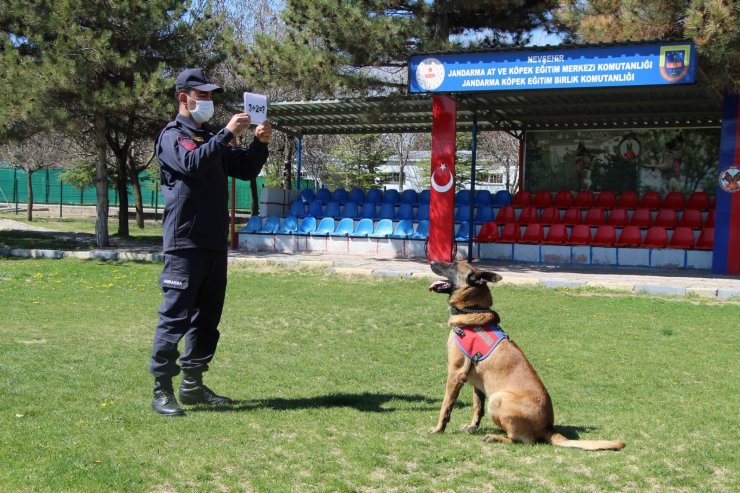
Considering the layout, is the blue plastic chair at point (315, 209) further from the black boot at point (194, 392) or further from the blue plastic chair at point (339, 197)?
the black boot at point (194, 392)

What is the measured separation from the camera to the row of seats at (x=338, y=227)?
68.3 feet

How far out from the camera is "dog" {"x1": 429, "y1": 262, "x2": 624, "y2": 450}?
4770 millimetres

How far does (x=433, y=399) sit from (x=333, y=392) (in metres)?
0.88

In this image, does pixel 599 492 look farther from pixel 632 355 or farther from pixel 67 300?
pixel 67 300

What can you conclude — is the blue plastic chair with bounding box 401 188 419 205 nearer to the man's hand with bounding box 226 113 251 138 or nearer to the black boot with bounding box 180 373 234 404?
the black boot with bounding box 180 373 234 404

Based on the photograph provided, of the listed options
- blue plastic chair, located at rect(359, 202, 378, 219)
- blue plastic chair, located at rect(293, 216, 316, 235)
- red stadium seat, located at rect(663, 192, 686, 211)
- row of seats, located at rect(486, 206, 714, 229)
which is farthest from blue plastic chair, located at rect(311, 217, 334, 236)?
red stadium seat, located at rect(663, 192, 686, 211)

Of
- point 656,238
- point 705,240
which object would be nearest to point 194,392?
point 656,238

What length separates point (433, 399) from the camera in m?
6.10

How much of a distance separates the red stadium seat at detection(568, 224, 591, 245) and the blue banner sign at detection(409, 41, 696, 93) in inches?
204

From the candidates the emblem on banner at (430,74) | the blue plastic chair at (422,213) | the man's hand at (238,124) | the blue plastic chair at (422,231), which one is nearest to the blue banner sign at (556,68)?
the emblem on banner at (430,74)

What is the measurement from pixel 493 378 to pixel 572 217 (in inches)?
669

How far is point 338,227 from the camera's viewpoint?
2181cm

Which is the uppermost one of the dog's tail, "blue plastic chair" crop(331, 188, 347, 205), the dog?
"blue plastic chair" crop(331, 188, 347, 205)

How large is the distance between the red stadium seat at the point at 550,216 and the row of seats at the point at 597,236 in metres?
0.74
